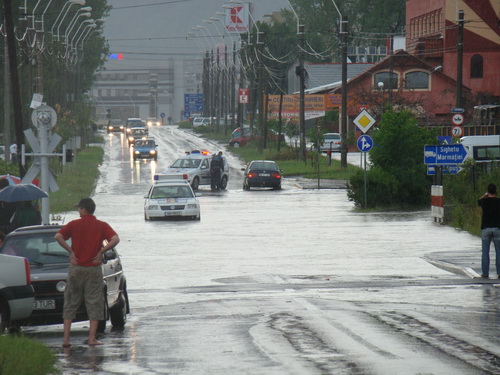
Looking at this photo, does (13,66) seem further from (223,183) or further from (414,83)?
(414,83)

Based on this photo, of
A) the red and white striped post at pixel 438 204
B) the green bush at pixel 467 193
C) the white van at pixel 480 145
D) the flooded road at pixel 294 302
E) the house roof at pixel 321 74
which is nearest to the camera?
the flooded road at pixel 294 302

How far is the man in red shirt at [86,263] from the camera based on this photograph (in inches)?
517

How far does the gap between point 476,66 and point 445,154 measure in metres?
57.5

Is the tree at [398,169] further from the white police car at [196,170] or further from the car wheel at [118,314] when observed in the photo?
the car wheel at [118,314]

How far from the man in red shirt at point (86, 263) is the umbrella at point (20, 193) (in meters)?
8.73

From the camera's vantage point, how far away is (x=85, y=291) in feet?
43.7

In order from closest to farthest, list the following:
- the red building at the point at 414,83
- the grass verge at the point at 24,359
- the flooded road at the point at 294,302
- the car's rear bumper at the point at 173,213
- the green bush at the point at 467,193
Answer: the grass verge at the point at 24,359
the flooded road at the point at 294,302
the green bush at the point at 467,193
the car's rear bumper at the point at 173,213
the red building at the point at 414,83

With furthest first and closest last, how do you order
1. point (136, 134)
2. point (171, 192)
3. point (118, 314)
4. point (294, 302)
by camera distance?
point (136, 134)
point (171, 192)
point (294, 302)
point (118, 314)

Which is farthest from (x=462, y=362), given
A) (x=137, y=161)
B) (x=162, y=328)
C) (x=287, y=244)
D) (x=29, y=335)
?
(x=137, y=161)

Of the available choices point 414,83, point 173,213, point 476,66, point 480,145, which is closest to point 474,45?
point 476,66

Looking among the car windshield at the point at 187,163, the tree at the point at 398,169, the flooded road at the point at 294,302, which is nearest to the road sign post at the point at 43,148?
the flooded road at the point at 294,302

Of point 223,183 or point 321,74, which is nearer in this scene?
point 223,183

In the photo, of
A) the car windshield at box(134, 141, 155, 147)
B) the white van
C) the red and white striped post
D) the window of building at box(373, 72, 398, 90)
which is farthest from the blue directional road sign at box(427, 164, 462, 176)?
the window of building at box(373, 72, 398, 90)

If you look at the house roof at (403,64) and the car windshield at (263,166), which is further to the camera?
the house roof at (403,64)
